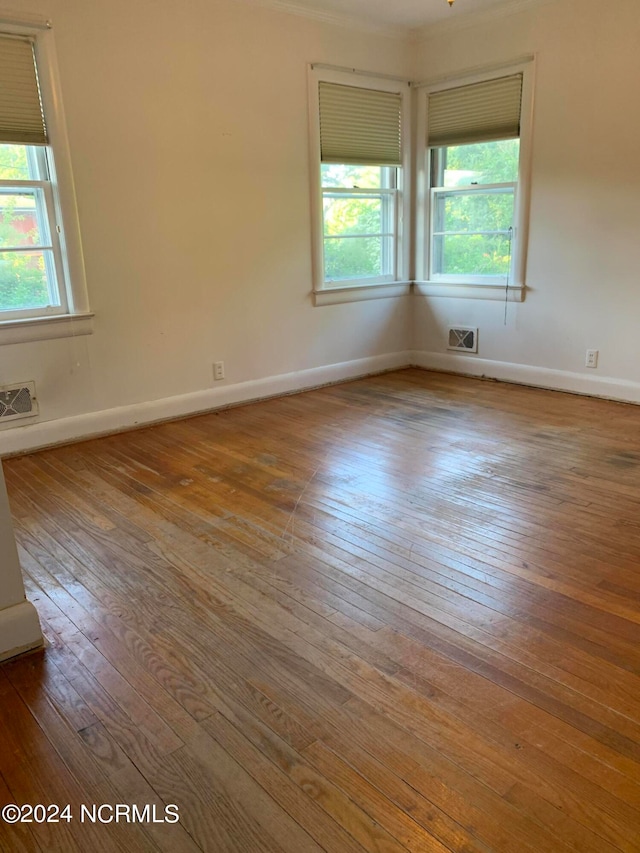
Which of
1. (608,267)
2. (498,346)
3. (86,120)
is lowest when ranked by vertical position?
(498,346)

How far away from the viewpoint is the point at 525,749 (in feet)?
5.19

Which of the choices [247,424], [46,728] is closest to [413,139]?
[247,424]

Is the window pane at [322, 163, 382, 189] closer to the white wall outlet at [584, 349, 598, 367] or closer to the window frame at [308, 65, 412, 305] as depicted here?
the window frame at [308, 65, 412, 305]

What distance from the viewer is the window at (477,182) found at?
193 inches

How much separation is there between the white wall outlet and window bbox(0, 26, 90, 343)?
3.54 meters

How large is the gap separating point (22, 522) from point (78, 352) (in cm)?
140

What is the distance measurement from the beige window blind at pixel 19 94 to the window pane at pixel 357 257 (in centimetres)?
231

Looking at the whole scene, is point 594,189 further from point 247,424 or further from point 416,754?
point 416,754

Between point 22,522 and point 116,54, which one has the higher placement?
point 116,54

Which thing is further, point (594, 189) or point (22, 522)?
point (594, 189)

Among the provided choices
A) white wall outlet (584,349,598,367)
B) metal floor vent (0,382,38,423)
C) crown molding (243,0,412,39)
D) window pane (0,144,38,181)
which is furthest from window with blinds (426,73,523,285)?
metal floor vent (0,382,38,423)

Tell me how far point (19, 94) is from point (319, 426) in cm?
255

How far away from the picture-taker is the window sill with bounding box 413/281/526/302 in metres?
5.12

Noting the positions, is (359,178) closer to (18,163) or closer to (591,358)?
(591,358)
